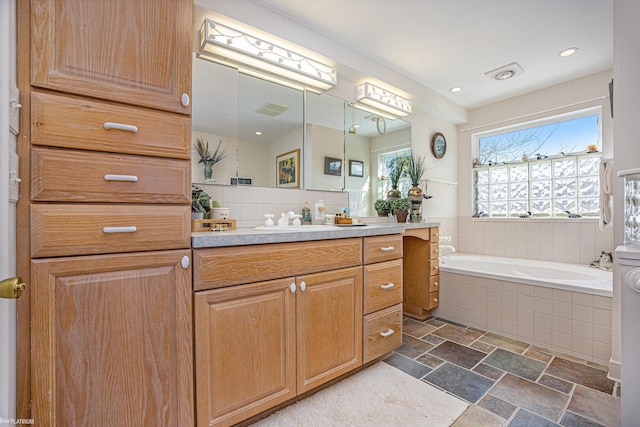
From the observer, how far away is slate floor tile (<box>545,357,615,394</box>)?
1.74 meters

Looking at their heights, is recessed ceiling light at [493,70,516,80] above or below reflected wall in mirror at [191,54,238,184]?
above

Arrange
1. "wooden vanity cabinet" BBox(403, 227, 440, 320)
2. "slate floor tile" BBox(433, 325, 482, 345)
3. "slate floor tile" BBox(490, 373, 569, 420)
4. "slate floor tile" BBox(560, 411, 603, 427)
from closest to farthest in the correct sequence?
"slate floor tile" BBox(560, 411, 603, 427) < "slate floor tile" BBox(490, 373, 569, 420) < "slate floor tile" BBox(433, 325, 482, 345) < "wooden vanity cabinet" BBox(403, 227, 440, 320)

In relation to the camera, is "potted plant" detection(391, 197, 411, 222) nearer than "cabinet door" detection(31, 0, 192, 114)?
No

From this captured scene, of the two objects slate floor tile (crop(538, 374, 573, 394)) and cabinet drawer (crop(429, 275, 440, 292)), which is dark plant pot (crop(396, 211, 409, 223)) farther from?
slate floor tile (crop(538, 374, 573, 394))

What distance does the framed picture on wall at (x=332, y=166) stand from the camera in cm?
253

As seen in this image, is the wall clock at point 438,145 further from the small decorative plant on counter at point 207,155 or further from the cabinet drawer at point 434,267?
the small decorative plant on counter at point 207,155

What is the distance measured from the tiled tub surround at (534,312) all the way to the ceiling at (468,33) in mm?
2031

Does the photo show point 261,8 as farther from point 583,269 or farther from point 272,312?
point 583,269

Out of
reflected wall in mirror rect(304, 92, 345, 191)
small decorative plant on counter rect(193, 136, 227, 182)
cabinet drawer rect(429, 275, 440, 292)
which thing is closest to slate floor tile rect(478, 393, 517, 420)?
cabinet drawer rect(429, 275, 440, 292)

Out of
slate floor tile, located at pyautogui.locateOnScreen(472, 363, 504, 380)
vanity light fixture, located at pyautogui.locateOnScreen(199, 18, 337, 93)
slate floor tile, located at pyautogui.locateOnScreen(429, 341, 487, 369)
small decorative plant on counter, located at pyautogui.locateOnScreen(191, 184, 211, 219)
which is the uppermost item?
vanity light fixture, located at pyautogui.locateOnScreen(199, 18, 337, 93)

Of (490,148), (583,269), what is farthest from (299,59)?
(583,269)

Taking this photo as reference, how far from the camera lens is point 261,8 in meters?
1.92

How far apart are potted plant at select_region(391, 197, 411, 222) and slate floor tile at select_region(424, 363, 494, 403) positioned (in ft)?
4.49

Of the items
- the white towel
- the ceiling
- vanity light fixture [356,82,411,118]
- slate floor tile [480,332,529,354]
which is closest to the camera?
the white towel
